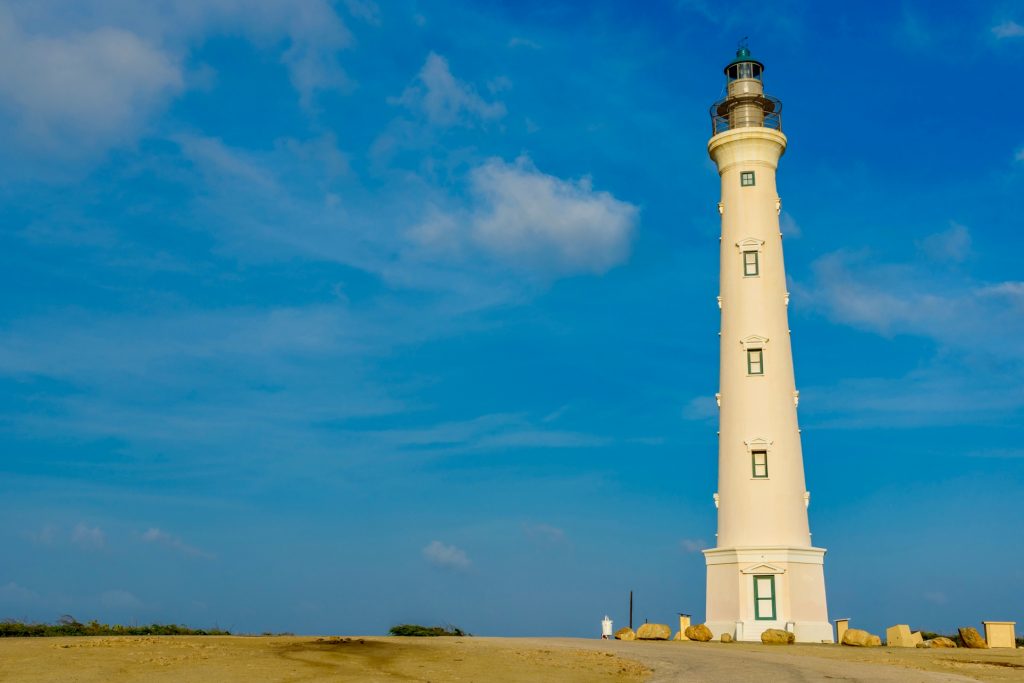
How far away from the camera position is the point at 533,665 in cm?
2506

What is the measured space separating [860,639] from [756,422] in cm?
1029

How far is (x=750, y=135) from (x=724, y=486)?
16921 mm

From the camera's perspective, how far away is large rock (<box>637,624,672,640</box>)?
137 feet

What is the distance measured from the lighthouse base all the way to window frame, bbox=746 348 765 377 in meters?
7.86

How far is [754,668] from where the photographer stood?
2561cm

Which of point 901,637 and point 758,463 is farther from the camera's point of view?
point 758,463

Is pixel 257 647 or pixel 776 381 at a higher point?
pixel 776 381

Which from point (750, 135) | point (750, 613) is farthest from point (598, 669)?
point (750, 135)

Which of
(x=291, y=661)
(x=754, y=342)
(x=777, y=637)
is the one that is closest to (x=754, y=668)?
(x=291, y=661)

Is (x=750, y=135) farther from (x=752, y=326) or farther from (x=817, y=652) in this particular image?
(x=817, y=652)

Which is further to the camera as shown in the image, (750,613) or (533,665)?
(750,613)

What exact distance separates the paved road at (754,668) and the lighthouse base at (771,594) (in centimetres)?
1048

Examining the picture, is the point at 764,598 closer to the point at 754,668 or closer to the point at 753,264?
the point at 753,264

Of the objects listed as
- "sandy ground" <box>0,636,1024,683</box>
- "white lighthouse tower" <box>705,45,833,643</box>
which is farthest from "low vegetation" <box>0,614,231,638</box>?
"white lighthouse tower" <box>705,45,833,643</box>
